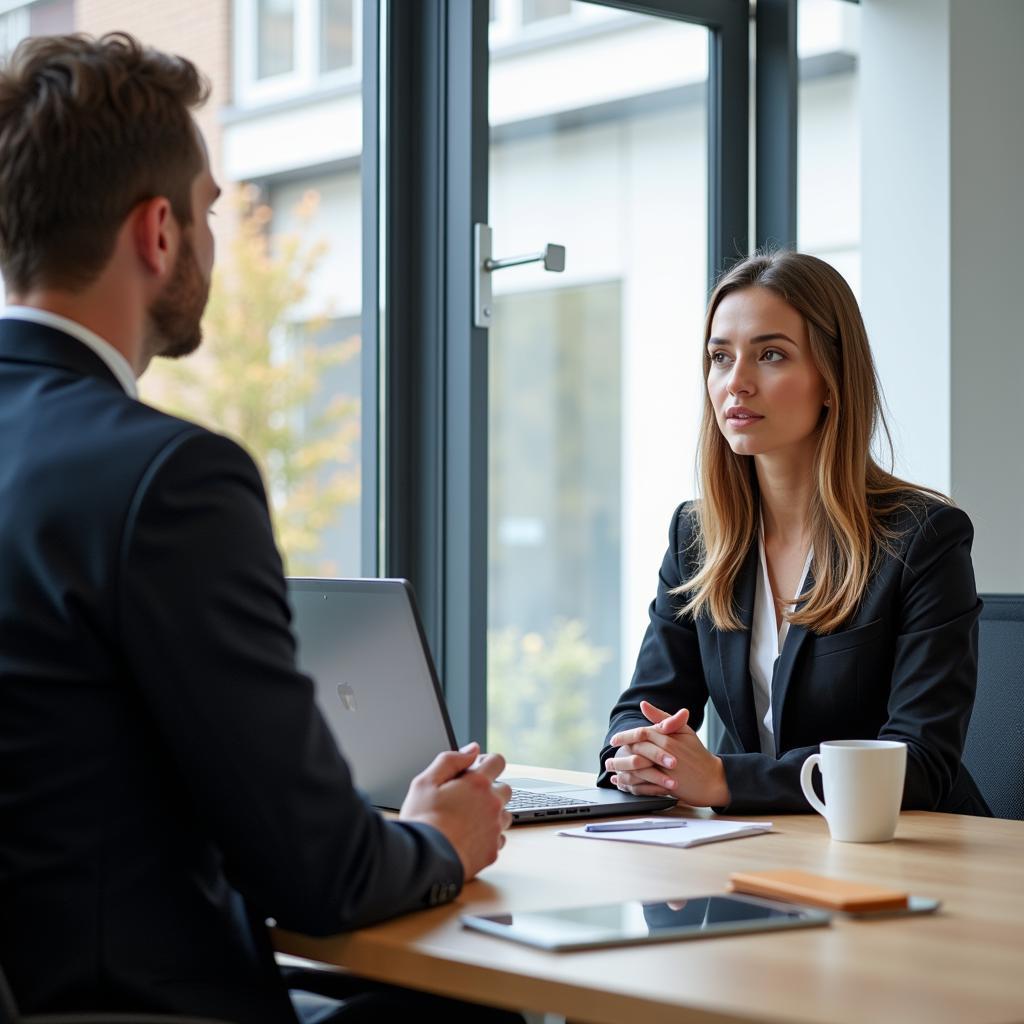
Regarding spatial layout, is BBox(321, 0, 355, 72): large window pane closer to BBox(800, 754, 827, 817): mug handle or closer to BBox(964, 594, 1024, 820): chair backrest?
BBox(964, 594, 1024, 820): chair backrest

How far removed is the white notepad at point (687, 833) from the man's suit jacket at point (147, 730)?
490 mm

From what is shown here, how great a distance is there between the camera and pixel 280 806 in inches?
43.6

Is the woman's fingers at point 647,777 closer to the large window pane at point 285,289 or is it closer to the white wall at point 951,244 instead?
the large window pane at point 285,289

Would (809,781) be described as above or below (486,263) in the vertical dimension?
below

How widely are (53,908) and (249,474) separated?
35cm

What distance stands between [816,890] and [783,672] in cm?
87

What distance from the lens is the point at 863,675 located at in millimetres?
2086

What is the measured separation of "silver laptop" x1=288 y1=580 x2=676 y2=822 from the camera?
5.21ft

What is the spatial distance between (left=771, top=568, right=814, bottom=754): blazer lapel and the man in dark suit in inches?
39.6

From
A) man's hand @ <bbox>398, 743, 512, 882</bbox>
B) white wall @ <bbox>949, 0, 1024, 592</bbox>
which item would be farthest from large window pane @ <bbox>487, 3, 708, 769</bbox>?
man's hand @ <bbox>398, 743, 512, 882</bbox>

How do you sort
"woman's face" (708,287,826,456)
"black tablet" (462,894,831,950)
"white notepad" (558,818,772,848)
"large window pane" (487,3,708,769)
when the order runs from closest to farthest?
1. "black tablet" (462,894,831,950)
2. "white notepad" (558,818,772,848)
3. "woman's face" (708,287,826,456)
4. "large window pane" (487,3,708,769)

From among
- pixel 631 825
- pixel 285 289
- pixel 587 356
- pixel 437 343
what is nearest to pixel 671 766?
pixel 631 825

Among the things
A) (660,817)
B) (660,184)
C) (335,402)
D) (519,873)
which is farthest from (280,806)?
(660,184)

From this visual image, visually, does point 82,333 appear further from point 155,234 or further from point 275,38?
point 275,38
